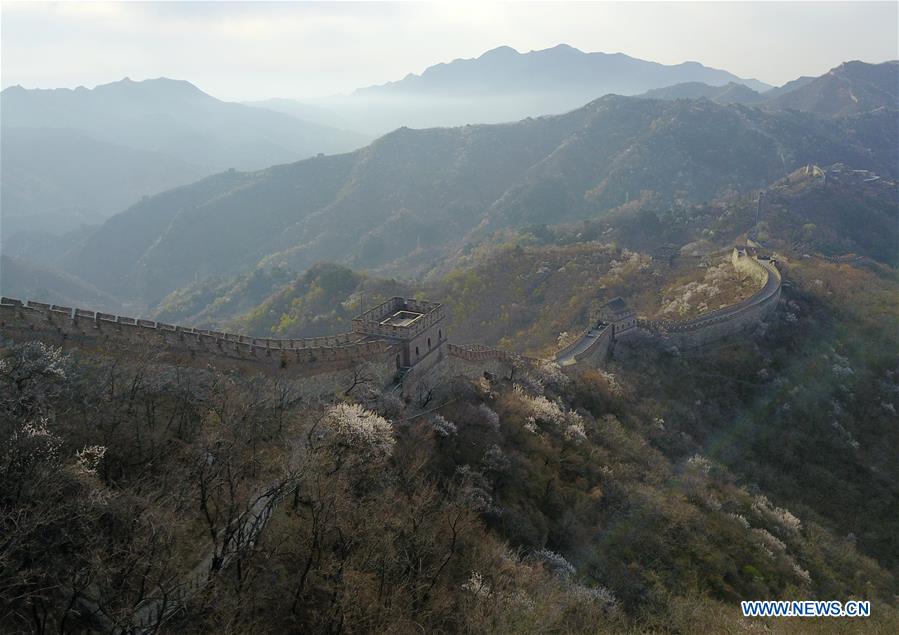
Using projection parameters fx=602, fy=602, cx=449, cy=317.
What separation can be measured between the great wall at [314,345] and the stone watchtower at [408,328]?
6 centimetres

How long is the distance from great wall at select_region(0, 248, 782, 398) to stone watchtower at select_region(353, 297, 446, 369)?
0.06m

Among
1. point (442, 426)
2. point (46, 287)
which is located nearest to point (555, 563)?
point (442, 426)

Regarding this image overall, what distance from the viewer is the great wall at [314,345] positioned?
83.4 feet

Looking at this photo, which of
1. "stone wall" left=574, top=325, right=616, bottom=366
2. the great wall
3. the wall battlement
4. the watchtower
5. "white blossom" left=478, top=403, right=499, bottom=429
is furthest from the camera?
the watchtower

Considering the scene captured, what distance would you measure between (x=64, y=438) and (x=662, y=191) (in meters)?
195

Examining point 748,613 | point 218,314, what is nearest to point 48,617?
point 748,613

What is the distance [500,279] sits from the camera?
96688 mm

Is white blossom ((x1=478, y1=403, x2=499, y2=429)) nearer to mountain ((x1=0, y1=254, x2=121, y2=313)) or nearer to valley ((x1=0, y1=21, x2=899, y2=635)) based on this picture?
valley ((x1=0, y1=21, x2=899, y2=635))

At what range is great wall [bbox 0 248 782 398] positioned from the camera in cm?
2541

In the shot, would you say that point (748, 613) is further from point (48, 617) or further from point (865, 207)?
point (865, 207)

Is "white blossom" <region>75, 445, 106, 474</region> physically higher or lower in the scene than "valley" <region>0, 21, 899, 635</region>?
higher

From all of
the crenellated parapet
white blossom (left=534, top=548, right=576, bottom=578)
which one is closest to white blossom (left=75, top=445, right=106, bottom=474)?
the crenellated parapet

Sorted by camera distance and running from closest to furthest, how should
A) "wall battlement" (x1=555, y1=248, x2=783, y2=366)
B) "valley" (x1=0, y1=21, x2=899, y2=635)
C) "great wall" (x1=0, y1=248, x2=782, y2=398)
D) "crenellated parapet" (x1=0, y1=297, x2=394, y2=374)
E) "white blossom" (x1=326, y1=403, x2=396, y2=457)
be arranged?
"valley" (x1=0, y1=21, x2=899, y2=635)
"white blossom" (x1=326, y1=403, x2=396, y2=457)
"crenellated parapet" (x1=0, y1=297, x2=394, y2=374)
"great wall" (x1=0, y1=248, x2=782, y2=398)
"wall battlement" (x1=555, y1=248, x2=783, y2=366)

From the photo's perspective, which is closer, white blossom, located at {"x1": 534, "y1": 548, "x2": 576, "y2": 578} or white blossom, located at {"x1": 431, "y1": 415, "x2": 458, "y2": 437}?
white blossom, located at {"x1": 534, "y1": 548, "x2": 576, "y2": 578}
